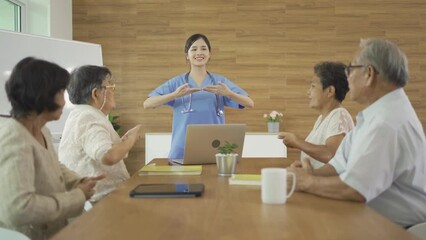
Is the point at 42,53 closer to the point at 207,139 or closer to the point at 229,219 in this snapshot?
the point at 207,139

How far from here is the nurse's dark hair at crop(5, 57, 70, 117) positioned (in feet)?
5.07

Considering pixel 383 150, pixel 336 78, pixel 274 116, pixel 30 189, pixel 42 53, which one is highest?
pixel 42 53

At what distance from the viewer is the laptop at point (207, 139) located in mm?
2439

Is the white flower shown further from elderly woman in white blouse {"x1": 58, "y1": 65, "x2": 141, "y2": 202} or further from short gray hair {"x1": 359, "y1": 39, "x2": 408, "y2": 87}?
short gray hair {"x1": 359, "y1": 39, "x2": 408, "y2": 87}

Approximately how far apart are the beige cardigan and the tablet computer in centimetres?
20

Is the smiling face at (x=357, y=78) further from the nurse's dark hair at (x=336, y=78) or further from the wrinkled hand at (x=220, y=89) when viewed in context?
the wrinkled hand at (x=220, y=89)

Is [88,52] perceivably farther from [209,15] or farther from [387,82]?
[387,82]

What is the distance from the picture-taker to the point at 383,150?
1515mm

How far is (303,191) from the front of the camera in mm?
1709

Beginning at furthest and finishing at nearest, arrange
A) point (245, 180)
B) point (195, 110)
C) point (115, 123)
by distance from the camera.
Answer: point (115, 123) < point (195, 110) < point (245, 180)

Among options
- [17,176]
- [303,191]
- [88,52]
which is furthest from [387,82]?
[88,52]

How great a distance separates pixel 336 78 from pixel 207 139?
0.76 metres

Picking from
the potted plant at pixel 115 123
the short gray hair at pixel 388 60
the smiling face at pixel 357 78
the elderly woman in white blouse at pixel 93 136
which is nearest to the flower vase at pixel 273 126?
the potted plant at pixel 115 123

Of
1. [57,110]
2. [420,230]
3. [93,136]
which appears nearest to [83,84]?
[93,136]
